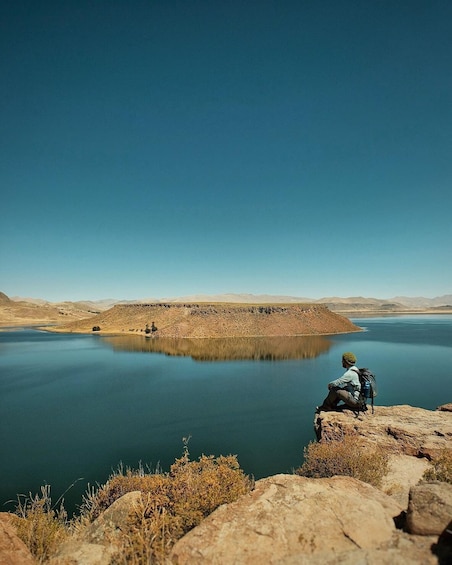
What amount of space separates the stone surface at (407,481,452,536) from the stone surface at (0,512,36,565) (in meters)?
5.65

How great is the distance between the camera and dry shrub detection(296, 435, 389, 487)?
320 inches

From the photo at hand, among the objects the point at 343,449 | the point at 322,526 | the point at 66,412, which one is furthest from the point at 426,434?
the point at 66,412

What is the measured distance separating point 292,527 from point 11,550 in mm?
4350

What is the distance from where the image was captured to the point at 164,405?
2383cm

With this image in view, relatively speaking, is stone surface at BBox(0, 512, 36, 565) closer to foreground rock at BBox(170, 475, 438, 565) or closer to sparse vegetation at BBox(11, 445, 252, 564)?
sparse vegetation at BBox(11, 445, 252, 564)

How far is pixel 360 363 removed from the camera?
39.0 m

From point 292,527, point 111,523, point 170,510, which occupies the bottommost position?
point 111,523

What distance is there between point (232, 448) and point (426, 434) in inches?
353

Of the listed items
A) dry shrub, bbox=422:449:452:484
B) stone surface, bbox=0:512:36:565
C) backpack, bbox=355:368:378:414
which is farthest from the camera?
backpack, bbox=355:368:378:414

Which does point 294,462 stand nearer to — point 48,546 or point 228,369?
point 48,546

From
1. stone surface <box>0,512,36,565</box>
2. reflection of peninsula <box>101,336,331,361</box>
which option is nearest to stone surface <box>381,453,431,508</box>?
stone surface <box>0,512,36,565</box>

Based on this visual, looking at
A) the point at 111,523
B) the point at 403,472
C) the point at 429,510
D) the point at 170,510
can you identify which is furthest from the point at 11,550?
the point at 403,472

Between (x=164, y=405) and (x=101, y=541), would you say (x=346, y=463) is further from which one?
(x=164, y=405)

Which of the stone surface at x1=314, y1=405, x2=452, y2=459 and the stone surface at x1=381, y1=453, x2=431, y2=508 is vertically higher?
the stone surface at x1=314, y1=405, x2=452, y2=459
